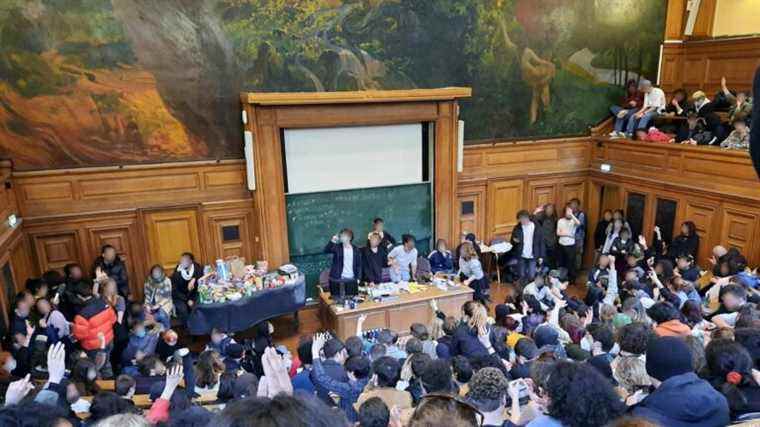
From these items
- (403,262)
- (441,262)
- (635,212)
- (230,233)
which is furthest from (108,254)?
(635,212)

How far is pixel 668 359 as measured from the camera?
3051 mm

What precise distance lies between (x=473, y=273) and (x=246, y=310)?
3.82m

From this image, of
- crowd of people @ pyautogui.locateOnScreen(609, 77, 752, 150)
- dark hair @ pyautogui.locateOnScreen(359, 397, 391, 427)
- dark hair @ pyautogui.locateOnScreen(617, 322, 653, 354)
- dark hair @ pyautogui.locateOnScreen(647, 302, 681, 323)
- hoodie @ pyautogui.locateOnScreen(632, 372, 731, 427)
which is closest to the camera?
hoodie @ pyautogui.locateOnScreen(632, 372, 731, 427)

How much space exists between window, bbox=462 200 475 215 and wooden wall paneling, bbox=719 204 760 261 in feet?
14.2

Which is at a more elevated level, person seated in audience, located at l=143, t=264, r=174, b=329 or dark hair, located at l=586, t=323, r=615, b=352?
dark hair, located at l=586, t=323, r=615, b=352

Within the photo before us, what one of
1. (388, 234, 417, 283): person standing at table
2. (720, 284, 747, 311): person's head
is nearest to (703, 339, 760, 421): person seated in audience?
(720, 284, 747, 311): person's head

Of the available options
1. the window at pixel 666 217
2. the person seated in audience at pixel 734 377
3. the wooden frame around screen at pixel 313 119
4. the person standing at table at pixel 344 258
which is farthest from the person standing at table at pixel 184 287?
the window at pixel 666 217

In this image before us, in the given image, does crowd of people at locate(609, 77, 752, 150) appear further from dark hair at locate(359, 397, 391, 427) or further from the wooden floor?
dark hair at locate(359, 397, 391, 427)

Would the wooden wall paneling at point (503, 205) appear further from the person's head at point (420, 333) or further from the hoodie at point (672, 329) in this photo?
the hoodie at point (672, 329)

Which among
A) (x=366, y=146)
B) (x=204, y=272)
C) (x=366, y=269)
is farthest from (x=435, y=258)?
(x=204, y=272)

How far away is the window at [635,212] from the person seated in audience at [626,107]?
4.60 feet

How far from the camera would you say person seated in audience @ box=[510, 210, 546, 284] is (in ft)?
31.5

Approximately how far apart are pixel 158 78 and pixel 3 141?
7.97 feet

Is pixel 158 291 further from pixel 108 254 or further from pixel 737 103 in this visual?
pixel 737 103
